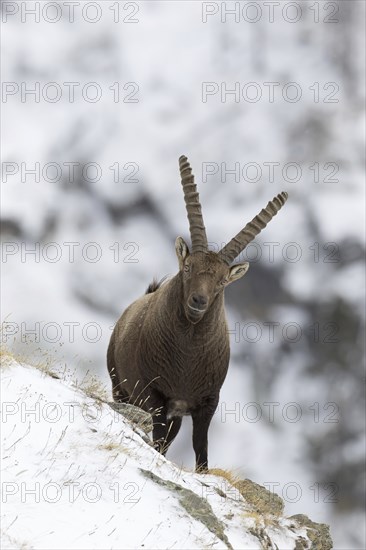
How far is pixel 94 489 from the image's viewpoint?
7277mm

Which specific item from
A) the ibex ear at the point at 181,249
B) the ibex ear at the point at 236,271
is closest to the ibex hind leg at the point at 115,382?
the ibex ear at the point at 181,249

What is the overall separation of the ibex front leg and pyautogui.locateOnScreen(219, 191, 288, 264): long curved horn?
2084mm

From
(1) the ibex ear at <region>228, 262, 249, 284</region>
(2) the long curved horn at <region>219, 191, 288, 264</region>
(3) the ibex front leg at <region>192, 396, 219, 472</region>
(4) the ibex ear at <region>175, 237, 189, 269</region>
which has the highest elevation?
(2) the long curved horn at <region>219, 191, 288, 264</region>

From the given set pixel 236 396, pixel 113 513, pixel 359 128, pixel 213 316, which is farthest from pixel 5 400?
pixel 359 128

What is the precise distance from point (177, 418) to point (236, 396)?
508ft

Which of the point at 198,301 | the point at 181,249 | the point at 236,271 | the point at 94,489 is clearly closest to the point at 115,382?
the point at 181,249

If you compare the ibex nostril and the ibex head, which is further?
the ibex head

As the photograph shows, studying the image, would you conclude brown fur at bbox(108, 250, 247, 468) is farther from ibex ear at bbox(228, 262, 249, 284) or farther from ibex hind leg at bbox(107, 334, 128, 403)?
ibex hind leg at bbox(107, 334, 128, 403)

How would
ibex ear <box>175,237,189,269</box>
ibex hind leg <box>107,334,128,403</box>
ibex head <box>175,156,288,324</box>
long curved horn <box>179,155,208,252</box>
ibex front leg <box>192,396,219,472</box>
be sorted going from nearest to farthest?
ibex head <box>175,156,288,324</box> → ibex ear <box>175,237,189,269</box> → long curved horn <box>179,155,208,252</box> → ibex front leg <box>192,396,219,472</box> → ibex hind leg <box>107,334,128,403</box>

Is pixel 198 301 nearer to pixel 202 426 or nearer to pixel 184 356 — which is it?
pixel 184 356

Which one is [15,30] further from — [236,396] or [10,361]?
[10,361]

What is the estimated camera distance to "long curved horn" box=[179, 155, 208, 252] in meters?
11.5

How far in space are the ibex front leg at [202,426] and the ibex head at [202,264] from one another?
52.5 inches

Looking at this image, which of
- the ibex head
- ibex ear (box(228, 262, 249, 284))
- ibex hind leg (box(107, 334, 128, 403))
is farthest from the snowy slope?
ibex hind leg (box(107, 334, 128, 403))
